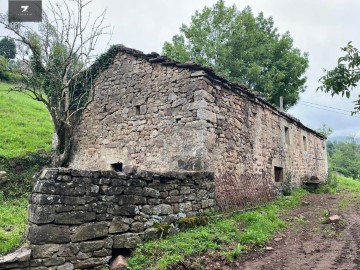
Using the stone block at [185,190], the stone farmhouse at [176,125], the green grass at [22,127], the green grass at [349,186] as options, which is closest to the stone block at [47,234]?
the stone block at [185,190]

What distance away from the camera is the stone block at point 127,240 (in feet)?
18.0

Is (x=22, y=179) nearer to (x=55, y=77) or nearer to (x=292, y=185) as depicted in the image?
(x=55, y=77)

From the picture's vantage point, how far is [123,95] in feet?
33.6

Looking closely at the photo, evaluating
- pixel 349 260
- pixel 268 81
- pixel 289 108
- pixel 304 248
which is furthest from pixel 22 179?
pixel 289 108

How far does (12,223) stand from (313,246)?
6.75 meters

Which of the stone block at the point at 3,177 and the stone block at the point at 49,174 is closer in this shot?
the stone block at the point at 49,174

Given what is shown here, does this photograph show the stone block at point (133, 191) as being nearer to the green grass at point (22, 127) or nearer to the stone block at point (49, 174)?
the stone block at point (49, 174)

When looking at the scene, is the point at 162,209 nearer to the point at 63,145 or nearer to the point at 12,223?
the point at 12,223

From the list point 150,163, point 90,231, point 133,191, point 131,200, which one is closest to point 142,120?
point 150,163

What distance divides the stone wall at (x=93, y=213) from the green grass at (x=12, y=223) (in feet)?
3.59

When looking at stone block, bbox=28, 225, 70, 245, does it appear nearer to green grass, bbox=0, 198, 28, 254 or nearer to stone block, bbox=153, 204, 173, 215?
green grass, bbox=0, 198, 28, 254

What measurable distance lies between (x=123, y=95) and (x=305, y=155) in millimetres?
9980

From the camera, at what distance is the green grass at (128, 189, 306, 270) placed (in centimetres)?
529

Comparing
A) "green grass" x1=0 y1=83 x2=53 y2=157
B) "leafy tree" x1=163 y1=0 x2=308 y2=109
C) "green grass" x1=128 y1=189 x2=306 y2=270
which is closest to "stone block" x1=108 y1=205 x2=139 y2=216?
"green grass" x1=128 y1=189 x2=306 y2=270
